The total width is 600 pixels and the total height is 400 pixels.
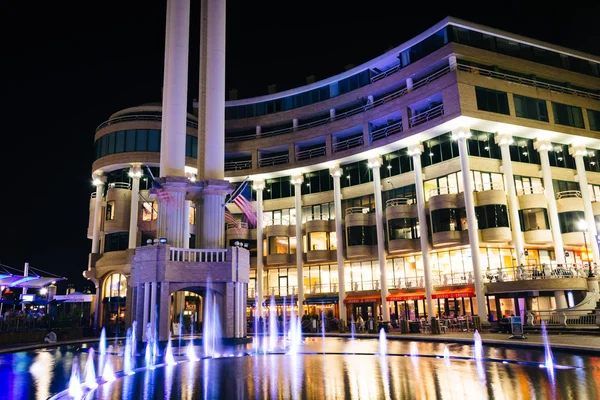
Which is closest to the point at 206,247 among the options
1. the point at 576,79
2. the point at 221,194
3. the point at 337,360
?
the point at 221,194

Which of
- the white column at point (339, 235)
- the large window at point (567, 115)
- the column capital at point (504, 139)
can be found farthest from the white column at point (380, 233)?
the large window at point (567, 115)

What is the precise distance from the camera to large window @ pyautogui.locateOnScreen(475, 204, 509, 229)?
122ft

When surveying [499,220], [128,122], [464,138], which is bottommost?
[499,220]

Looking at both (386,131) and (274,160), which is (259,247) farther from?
(386,131)

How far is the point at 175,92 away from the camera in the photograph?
30.8m

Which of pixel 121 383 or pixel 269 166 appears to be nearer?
pixel 121 383

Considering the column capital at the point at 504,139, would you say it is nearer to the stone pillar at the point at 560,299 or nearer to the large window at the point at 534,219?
the large window at the point at 534,219

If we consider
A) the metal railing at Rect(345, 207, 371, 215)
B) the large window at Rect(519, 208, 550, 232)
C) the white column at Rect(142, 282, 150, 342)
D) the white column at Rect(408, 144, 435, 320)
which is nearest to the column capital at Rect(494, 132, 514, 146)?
the large window at Rect(519, 208, 550, 232)

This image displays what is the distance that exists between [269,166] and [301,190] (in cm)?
479

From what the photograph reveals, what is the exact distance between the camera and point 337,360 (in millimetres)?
18375

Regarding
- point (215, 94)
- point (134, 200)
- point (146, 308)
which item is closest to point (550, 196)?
point (215, 94)

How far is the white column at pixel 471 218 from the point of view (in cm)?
3481

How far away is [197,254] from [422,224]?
67.6ft

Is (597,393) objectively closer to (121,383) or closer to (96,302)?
(121,383)
